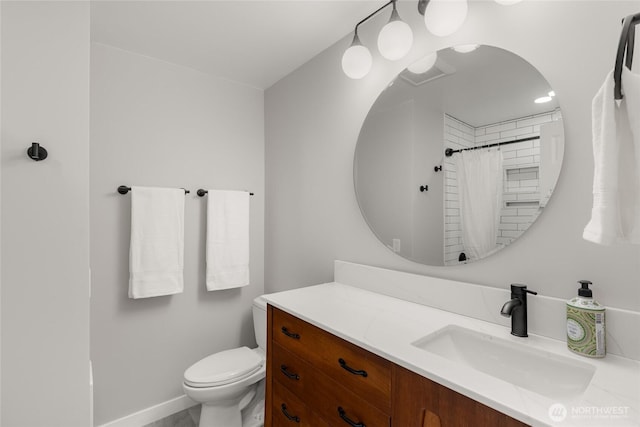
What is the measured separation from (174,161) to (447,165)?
177 centimetres

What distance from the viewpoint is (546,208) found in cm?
105

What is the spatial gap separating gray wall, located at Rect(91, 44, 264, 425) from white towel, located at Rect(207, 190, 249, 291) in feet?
0.35

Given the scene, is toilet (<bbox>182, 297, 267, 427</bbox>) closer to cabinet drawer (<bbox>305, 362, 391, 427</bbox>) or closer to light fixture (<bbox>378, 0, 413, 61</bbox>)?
cabinet drawer (<bbox>305, 362, 391, 427</bbox>)

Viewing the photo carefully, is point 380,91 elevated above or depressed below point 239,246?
above

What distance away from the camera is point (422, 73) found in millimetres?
1413

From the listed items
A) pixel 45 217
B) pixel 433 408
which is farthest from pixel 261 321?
pixel 433 408

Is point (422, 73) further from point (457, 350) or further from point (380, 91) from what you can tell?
point (457, 350)

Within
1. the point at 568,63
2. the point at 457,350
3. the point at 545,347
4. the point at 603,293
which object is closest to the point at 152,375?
the point at 457,350

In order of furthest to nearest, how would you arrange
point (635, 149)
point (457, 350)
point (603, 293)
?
point (457, 350) < point (603, 293) < point (635, 149)

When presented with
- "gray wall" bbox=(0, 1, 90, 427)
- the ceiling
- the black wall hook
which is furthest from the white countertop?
the ceiling

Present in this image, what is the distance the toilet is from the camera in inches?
64.9

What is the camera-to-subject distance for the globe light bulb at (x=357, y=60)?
1510mm

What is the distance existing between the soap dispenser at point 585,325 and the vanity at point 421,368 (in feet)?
0.10

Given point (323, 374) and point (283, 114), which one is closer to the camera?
point (323, 374)
